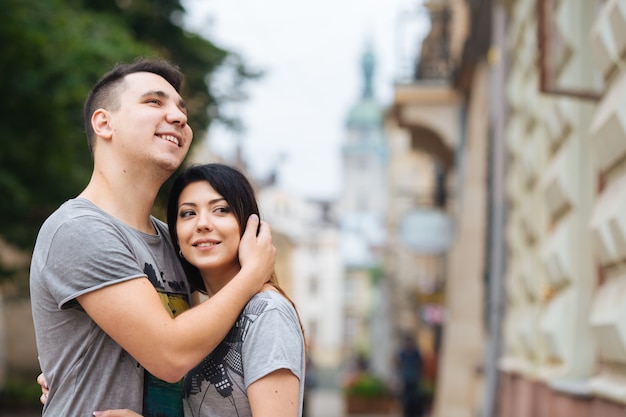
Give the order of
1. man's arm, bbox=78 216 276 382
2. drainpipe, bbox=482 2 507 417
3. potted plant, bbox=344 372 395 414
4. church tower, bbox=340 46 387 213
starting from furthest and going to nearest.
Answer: church tower, bbox=340 46 387 213 → potted plant, bbox=344 372 395 414 → drainpipe, bbox=482 2 507 417 → man's arm, bbox=78 216 276 382

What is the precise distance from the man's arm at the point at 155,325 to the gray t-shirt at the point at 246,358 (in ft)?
0.28

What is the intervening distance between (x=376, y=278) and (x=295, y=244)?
4665 cm

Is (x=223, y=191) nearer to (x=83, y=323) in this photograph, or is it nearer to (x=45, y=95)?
(x=83, y=323)

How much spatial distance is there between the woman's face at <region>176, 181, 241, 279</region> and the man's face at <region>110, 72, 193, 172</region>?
0.13 m

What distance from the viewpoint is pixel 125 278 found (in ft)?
10.7

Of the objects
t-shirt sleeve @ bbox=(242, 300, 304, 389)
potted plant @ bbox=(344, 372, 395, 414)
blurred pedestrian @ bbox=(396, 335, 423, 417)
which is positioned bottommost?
potted plant @ bbox=(344, 372, 395, 414)

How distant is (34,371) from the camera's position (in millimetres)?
35000

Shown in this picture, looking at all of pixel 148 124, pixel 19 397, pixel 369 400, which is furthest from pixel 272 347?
pixel 19 397

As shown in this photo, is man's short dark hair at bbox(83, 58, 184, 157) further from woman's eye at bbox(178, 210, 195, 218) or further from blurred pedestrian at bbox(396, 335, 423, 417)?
blurred pedestrian at bbox(396, 335, 423, 417)

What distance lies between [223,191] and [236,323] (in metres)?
0.42

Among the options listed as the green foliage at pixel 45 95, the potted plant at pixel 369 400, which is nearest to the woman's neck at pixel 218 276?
the green foliage at pixel 45 95

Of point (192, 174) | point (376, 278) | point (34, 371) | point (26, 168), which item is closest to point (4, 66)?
point (26, 168)

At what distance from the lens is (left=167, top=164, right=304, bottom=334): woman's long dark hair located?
3.59 m

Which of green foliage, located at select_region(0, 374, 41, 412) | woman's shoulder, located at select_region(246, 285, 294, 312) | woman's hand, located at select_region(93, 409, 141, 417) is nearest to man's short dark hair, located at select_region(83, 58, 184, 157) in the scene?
woman's shoulder, located at select_region(246, 285, 294, 312)
